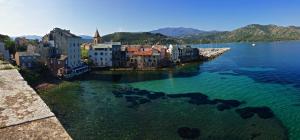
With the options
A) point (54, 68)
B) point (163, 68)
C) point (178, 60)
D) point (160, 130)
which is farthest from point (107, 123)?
point (178, 60)

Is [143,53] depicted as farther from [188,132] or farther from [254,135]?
[254,135]

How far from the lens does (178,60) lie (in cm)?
9994

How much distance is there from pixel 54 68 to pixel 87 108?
3481 cm

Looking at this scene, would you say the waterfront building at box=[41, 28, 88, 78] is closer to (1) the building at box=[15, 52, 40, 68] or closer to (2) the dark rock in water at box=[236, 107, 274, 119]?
(1) the building at box=[15, 52, 40, 68]

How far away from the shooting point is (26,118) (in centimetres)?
→ 752

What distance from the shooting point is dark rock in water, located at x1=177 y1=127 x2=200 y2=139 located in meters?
24.6

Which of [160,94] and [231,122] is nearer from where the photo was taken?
[231,122]

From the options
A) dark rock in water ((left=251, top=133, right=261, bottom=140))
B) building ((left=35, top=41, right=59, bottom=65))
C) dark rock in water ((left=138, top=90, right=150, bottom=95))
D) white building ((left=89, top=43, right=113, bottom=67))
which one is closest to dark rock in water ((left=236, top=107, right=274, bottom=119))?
dark rock in water ((left=251, top=133, right=261, bottom=140))

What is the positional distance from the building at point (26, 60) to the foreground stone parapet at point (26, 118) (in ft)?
194

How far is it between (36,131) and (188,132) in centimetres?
2070

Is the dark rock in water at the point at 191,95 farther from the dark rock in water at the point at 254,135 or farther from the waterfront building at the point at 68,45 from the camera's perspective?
the waterfront building at the point at 68,45

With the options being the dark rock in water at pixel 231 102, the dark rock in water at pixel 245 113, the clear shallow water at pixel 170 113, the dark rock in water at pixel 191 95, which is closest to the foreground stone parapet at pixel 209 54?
the clear shallow water at pixel 170 113

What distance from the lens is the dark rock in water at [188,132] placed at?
2462cm

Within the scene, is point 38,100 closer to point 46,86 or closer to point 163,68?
point 46,86
